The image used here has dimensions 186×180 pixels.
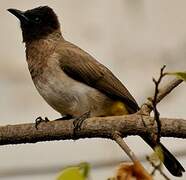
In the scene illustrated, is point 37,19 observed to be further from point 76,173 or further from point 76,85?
point 76,173

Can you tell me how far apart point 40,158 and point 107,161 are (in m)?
0.43

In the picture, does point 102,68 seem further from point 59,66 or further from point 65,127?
point 65,127

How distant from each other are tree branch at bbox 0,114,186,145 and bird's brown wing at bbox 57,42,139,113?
0.63 m

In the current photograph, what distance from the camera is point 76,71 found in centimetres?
287

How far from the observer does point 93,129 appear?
203 cm

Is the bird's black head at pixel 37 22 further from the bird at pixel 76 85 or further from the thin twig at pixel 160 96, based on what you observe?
the thin twig at pixel 160 96

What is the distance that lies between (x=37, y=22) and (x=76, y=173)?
2.12 meters

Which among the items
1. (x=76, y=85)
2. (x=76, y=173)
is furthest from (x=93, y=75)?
(x=76, y=173)

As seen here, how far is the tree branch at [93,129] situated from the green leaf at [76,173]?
660 millimetres

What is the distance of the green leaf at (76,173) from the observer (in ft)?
3.67

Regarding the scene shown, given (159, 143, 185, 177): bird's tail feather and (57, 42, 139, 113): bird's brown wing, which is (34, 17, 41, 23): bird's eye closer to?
(57, 42, 139, 113): bird's brown wing

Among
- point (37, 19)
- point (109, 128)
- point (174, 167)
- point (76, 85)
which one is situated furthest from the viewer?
point (37, 19)

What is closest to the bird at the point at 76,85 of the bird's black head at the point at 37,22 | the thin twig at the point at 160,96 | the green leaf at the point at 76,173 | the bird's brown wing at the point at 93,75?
the bird's brown wing at the point at 93,75

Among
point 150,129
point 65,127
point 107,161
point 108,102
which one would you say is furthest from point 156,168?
point 107,161
